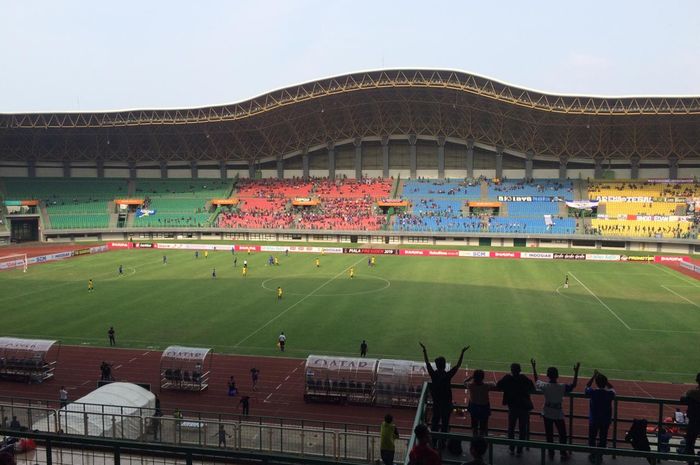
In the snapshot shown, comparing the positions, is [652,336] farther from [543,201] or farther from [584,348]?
[543,201]

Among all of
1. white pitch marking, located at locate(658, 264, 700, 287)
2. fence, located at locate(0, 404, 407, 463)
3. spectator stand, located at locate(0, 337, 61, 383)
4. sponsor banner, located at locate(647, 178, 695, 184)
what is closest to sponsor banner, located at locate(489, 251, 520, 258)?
white pitch marking, located at locate(658, 264, 700, 287)

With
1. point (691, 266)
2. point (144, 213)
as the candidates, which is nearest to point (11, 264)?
point (144, 213)

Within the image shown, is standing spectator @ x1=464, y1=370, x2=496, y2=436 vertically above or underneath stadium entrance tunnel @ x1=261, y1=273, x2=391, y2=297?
above

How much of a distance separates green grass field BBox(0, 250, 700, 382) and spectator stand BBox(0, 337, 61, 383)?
16.3ft

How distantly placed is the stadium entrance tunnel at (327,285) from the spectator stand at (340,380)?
1947cm

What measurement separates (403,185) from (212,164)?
3450cm

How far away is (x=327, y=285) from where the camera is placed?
45.8 m

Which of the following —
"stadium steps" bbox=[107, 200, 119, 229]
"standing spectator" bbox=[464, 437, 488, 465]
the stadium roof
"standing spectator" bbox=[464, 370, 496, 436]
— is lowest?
"standing spectator" bbox=[464, 370, 496, 436]

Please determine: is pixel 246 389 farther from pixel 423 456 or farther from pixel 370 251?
pixel 370 251

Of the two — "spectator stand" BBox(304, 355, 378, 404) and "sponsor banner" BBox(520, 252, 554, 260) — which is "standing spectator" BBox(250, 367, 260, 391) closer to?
"spectator stand" BBox(304, 355, 378, 404)

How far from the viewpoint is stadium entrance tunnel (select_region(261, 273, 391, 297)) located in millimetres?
42750

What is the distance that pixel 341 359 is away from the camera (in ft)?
72.2

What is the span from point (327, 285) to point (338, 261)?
1531cm

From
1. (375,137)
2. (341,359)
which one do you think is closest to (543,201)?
(375,137)
